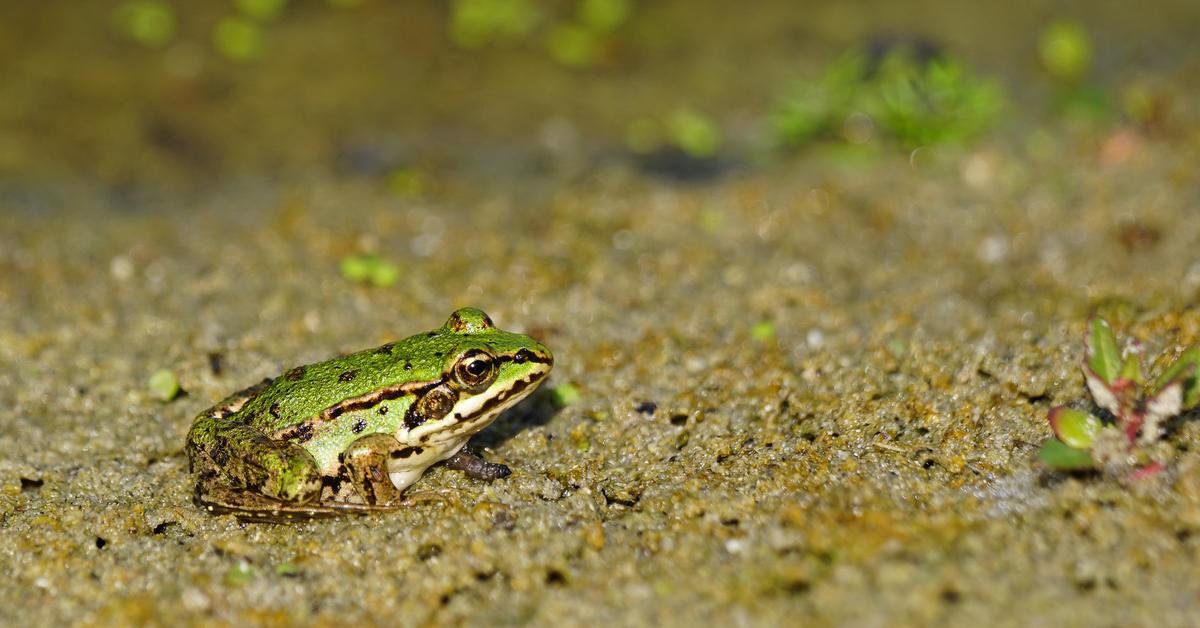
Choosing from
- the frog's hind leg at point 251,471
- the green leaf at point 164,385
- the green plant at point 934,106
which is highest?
the green plant at point 934,106

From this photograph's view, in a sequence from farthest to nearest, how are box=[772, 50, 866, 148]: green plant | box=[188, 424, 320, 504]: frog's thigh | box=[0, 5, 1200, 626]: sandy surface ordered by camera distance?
box=[772, 50, 866, 148]: green plant
box=[188, 424, 320, 504]: frog's thigh
box=[0, 5, 1200, 626]: sandy surface

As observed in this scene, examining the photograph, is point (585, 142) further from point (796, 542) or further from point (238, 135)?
point (796, 542)

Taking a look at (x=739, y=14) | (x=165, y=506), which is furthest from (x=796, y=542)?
(x=739, y=14)

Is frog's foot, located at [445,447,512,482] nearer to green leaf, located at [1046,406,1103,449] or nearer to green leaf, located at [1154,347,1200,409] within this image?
green leaf, located at [1046,406,1103,449]

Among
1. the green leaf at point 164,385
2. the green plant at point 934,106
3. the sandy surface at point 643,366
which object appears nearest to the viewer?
the sandy surface at point 643,366

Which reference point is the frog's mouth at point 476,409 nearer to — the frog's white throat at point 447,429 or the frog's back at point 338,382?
the frog's white throat at point 447,429

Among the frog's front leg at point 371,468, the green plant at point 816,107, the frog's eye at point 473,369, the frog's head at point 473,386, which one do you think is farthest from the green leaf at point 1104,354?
the green plant at point 816,107

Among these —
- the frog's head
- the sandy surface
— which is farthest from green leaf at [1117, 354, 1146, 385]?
the frog's head

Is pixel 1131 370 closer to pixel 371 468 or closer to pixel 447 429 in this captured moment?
pixel 447 429
